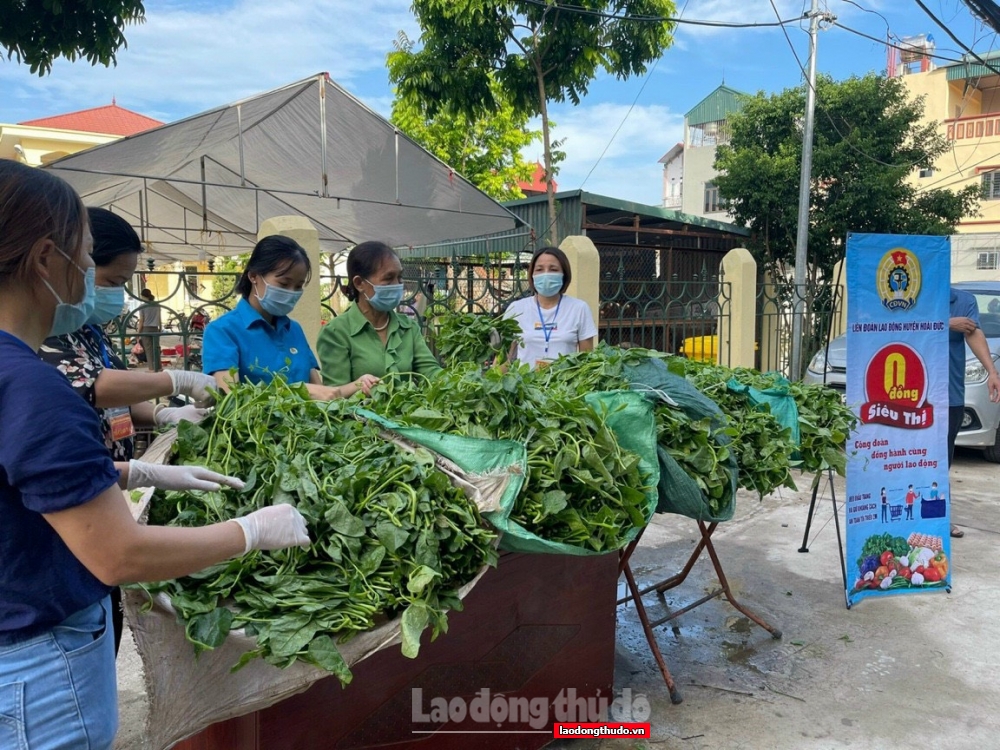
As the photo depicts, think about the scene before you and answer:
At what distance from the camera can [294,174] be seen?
917 cm

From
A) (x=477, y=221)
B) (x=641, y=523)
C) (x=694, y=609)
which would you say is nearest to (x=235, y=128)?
(x=477, y=221)

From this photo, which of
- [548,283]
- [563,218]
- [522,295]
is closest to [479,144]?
[563,218]

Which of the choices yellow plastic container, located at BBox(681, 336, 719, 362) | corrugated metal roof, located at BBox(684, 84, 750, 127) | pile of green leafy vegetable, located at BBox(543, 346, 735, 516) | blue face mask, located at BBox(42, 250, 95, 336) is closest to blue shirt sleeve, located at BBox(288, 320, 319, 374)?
pile of green leafy vegetable, located at BBox(543, 346, 735, 516)

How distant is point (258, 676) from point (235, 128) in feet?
24.1

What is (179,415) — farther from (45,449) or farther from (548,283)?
(548,283)

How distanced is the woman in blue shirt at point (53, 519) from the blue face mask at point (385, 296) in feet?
5.85

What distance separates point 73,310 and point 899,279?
12.4 ft

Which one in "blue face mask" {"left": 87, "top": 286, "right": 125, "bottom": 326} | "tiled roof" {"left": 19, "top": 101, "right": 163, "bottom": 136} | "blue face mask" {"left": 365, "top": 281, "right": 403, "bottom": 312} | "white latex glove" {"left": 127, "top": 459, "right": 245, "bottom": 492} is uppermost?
"tiled roof" {"left": 19, "top": 101, "right": 163, "bottom": 136}

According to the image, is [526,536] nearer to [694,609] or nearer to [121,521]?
[121,521]

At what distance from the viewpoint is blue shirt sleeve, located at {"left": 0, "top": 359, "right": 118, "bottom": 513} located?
994 mm

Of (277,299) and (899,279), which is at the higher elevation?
(899,279)

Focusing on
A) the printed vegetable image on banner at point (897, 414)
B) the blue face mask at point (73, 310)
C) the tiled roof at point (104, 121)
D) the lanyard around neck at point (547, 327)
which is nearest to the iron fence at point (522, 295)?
the lanyard around neck at point (547, 327)

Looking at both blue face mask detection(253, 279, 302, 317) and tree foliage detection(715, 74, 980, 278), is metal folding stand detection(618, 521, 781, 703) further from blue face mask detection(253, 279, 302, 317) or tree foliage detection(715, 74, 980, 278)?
tree foliage detection(715, 74, 980, 278)

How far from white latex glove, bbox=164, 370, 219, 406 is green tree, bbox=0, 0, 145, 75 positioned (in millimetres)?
3791
